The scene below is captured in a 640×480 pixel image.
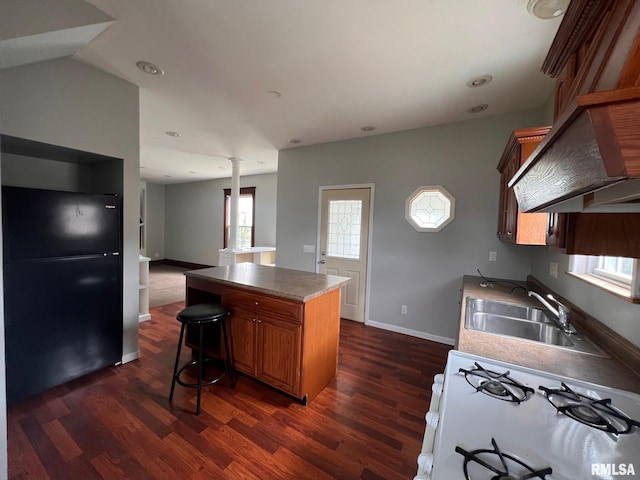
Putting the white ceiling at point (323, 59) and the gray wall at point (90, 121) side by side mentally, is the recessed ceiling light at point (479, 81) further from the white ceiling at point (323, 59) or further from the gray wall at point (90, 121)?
the gray wall at point (90, 121)

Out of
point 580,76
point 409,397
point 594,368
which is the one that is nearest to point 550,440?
point 594,368

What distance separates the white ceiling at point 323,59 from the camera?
1.51m

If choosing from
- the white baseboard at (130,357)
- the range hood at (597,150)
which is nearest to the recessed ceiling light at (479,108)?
the range hood at (597,150)

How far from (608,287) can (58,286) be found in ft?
12.3

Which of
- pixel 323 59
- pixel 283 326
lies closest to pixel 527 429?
pixel 283 326

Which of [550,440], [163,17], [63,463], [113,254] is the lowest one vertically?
[63,463]

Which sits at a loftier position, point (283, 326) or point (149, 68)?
point (149, 68)

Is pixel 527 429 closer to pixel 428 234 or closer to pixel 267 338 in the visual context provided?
pixel 267 338

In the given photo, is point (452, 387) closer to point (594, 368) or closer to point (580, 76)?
point (594, 368)

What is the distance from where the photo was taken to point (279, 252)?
14.4ft

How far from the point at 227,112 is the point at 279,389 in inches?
114

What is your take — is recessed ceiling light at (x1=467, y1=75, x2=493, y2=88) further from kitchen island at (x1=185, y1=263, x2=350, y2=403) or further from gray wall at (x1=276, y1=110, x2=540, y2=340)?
kitchen island at (x1=185, y1=263, x2=350, y2=403)

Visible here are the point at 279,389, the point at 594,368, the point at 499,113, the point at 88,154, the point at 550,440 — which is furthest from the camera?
the point at 499,113

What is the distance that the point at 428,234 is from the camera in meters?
3.24
